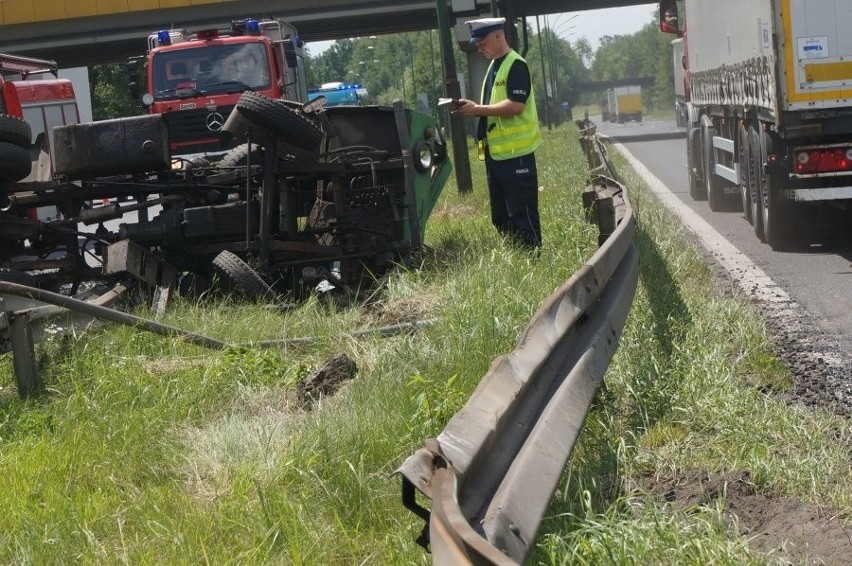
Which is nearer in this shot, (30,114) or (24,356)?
(24,356)

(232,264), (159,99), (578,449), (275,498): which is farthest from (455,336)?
(159,99)

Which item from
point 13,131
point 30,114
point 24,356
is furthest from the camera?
point 30,114

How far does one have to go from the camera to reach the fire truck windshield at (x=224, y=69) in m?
18.1

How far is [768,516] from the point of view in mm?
4176

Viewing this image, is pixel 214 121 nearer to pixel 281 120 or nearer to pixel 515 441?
pixel 281 120

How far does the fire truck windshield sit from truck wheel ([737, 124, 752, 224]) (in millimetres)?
6579

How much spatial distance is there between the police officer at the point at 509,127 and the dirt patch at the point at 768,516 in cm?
542

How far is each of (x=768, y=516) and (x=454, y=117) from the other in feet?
55.4

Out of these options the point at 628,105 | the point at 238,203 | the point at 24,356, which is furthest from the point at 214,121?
the point at 628,105

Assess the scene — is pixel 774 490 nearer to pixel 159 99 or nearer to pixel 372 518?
pixel 372 518

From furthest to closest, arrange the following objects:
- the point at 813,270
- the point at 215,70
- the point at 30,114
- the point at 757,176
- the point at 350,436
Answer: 1. the point at 30,114
2. the point at 215,70
3. the point at 757,176
4. the point at 813,270
5. the point at 350,436

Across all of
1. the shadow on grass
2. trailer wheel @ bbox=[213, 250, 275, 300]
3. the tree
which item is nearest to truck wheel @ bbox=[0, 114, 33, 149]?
trailer wheel @ bbox=[213, 250, 275, 300]

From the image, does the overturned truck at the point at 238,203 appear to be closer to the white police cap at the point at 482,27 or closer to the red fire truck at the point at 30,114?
the red fire truck at the point at 30,114

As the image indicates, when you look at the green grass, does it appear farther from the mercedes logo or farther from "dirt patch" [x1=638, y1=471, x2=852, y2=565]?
the mercedes logo
